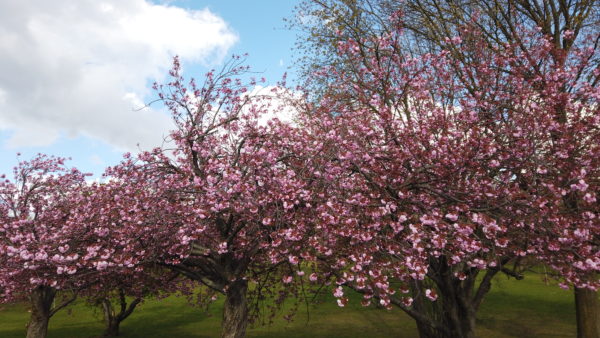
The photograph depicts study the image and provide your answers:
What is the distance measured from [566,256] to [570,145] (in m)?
2.68

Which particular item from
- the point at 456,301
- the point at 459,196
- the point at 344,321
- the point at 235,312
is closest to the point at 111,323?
the point at 344,321

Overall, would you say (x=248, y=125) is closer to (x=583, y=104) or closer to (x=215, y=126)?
(x=215, y=126)

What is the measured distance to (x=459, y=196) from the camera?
10.8 m

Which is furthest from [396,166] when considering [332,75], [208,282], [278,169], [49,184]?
[49,184]

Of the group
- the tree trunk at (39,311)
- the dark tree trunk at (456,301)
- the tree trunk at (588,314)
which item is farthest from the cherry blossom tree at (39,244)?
the tree trunk at (588,314)

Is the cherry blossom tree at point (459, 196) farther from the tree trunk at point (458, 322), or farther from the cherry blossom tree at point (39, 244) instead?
the cherry blossom tree at point (39, 244)

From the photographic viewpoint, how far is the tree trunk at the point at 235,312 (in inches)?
480

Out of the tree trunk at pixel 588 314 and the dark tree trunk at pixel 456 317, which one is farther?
the tree trunk at pixel 588 314

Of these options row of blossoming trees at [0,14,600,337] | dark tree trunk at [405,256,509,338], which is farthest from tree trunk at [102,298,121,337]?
dark tree trunk at [405,256,509,338]

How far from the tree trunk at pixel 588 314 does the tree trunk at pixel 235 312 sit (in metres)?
12.1

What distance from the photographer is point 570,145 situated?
34.2 ft

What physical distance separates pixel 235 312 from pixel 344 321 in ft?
54.6

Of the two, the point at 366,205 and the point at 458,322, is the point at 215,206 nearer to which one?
the point at 366,205

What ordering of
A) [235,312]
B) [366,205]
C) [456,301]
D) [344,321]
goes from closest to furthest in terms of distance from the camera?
[366,205] → [235,312] → [456,301] → [344,321]
